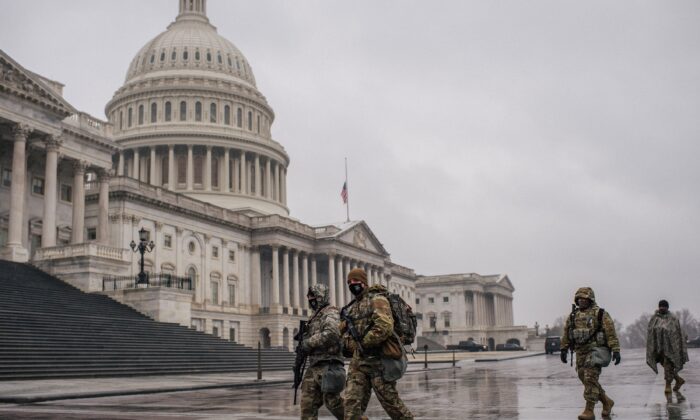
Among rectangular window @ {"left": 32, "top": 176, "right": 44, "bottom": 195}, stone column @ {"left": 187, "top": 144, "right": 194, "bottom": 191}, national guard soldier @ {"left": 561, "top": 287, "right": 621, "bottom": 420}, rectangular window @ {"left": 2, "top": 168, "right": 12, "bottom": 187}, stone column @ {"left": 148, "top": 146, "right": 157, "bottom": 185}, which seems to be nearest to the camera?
national guard soldier @ {"left": 561, "top": 287, "right": 621, "bottom": 420}

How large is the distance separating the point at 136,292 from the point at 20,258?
8.27m

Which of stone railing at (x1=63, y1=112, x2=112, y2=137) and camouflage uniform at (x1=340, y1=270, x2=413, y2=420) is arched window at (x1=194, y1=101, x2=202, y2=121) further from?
camouflage uniform at (x1=340, y1=270, x2=413, y2=420)

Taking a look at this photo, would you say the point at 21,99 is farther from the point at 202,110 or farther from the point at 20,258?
the point at 202,110

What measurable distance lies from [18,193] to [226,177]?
49.8 m

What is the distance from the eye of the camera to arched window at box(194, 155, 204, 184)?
95.7m

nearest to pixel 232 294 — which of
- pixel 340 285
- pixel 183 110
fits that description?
pixel 340 285

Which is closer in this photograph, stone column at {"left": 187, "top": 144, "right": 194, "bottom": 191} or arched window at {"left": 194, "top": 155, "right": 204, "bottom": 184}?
stone column at {"left": 187, "top": 144, "right": 194, "bottom": 191}

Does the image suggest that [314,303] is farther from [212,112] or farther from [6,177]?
[212,112]

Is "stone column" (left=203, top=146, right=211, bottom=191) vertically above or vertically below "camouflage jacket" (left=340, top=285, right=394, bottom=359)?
above

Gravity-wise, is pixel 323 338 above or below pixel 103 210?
below

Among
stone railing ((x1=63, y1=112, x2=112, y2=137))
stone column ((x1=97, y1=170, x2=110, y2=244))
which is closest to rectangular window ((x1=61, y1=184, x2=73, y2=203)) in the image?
stone column ((x1=97, y1=170, x2=110, y2=244))

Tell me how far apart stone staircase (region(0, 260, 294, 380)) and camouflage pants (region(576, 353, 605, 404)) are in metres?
19.2

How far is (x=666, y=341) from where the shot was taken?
16703 millimetres

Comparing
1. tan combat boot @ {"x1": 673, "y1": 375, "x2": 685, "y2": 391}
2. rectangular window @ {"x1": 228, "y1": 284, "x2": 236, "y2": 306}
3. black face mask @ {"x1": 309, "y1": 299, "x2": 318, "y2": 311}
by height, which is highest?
rectangular window @ {"x1": 228, "y1": 284, "x2": 236, "y2": 306}
